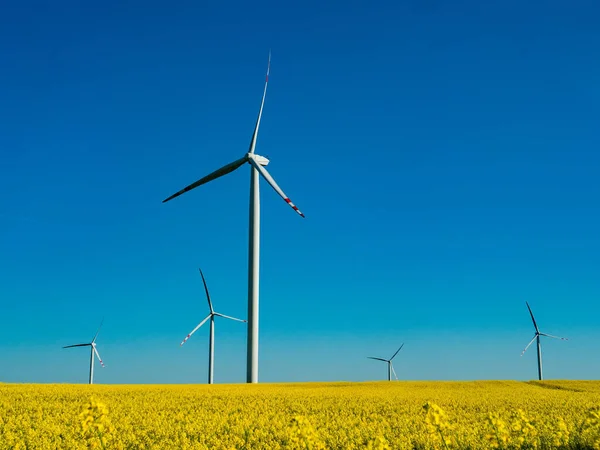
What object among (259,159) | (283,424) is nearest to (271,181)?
(259,159)

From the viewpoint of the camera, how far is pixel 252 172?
189 feet

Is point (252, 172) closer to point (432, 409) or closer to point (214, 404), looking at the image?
point (214, 404)

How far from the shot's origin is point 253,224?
5409 centimetres

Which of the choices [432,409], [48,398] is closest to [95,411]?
[432,409]

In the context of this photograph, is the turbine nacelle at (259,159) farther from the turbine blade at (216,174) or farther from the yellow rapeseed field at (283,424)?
the yellow rapeseed field at (283,424)

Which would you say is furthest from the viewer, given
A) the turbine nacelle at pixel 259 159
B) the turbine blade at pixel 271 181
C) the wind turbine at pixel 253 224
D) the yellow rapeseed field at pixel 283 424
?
the turbine nacelle at pixel 259 159

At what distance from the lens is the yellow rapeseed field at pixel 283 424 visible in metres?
11.1

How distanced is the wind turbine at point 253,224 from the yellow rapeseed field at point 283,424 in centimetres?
2156

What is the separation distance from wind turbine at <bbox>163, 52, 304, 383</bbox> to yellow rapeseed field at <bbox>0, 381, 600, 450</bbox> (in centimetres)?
2156

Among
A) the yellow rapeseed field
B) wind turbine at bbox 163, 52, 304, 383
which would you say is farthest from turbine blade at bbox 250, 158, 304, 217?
the yellow rapeseed field

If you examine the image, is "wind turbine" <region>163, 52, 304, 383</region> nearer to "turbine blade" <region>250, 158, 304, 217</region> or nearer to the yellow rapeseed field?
"turbine blade" <region>250, 158, 304, 217</region>

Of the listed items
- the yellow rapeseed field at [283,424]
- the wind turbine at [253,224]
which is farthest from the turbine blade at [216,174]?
the yellow rapeseed field at [283,424]

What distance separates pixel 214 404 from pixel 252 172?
34148 mm

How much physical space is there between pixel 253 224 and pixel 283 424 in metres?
36.5
